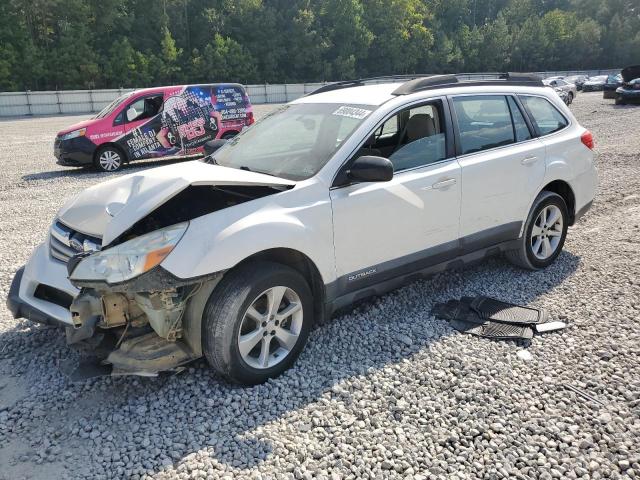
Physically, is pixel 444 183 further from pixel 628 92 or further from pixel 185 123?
pixel 628 92

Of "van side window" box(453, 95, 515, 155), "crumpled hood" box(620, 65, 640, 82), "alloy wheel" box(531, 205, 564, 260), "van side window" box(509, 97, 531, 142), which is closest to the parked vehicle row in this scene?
"crumpled hood" box(620, 65, 640, 82)

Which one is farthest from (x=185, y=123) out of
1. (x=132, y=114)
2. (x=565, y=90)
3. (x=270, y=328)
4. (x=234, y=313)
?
(x=565, y=90)

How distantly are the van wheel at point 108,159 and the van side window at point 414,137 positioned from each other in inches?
387

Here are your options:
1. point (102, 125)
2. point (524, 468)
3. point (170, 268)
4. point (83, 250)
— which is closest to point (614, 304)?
point (524, 468)

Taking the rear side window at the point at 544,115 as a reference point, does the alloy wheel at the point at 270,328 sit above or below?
below

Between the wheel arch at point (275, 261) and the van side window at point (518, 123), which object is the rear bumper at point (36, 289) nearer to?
the wheel arch at point (275, 261)

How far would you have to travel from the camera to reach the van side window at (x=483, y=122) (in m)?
4.55

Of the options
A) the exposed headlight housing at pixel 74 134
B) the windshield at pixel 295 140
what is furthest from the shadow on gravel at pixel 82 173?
the windshield at pixel 295 140

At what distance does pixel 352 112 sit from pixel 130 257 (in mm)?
2021

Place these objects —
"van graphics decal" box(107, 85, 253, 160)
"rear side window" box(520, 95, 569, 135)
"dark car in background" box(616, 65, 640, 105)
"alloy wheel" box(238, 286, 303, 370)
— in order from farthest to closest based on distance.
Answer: "dark car in background" box(616, 65, 640, 105) < "van graphics decal" box(107, 85, 253, 160) < "rear side window" box(520, 95, 569, 135) < "alloy wheel" box(238, 286, 303, 370)

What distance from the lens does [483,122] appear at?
476 cm

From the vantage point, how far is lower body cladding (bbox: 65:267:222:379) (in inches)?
125

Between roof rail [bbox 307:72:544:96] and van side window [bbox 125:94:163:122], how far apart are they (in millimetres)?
8777

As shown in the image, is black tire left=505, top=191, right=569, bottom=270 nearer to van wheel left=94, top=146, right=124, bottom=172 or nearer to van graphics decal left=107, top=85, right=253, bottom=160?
van graphics decal left=107, top=85, right=253, bottom=160
